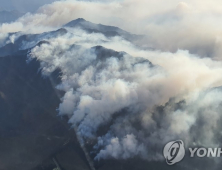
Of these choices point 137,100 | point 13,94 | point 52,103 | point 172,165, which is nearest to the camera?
point 172,165

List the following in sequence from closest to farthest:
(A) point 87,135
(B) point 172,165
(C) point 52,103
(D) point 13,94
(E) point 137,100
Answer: (B) point 172,165 < (A) point 87,135 < (E) point 137,100 < (C) point 52,103 < (D) point 13,94

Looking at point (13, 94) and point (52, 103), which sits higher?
point (13, 94)

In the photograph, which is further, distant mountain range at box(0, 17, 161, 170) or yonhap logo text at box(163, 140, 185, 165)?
distant mountain range at box(0, 17, 161, 170)

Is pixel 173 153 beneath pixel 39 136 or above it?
beneath

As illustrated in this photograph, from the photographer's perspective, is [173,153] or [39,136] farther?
[39,136]

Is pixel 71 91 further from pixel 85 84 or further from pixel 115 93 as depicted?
pixel 115 93

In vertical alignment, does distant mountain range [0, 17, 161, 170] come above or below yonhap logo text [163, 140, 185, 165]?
above

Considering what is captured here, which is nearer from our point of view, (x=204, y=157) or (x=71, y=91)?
(x=204, y=157)

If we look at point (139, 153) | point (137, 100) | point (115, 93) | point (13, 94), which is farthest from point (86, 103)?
point (13, 94)

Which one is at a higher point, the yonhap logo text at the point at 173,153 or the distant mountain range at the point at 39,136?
the distant mountain range at the point at 39,136

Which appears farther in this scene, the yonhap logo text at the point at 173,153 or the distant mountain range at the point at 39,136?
the distant mountain range at the point at 39,136

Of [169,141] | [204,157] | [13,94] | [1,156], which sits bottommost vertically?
[204,157]
